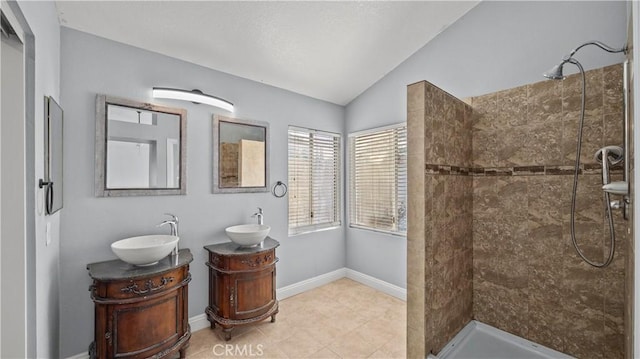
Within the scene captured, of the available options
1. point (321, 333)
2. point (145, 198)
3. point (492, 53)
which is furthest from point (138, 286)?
point (492, 53)

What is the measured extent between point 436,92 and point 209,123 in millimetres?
2031

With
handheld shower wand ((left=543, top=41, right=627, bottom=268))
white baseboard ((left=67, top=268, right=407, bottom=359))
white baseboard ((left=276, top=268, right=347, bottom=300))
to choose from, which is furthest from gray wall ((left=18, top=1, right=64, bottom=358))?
handheld shower wand ((left=543, top=41, right=627, bottom=268))

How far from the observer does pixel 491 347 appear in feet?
6.82

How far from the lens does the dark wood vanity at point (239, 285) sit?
7.65 feet

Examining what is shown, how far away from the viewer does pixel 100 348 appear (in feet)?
5.73

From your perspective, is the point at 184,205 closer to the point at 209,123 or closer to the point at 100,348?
the point at 209,123

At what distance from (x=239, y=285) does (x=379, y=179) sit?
2018 mm

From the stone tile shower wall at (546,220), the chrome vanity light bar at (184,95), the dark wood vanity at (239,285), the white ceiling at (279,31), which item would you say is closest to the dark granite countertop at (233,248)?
the dark wood vanity at (239,285)

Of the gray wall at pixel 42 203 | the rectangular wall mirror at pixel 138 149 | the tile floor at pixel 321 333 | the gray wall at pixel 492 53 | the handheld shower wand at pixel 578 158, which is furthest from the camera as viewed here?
the tile floor at pixel 321 333

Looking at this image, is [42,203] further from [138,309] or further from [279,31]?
[279,31]

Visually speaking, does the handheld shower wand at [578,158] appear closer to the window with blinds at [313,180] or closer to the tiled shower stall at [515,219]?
the tiled shower stall at [515,219]

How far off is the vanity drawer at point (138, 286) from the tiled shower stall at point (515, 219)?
172cm

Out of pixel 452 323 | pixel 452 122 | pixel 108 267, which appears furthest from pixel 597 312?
pixel 108 267

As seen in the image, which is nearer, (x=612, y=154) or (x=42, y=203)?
(x=42, y=203)
